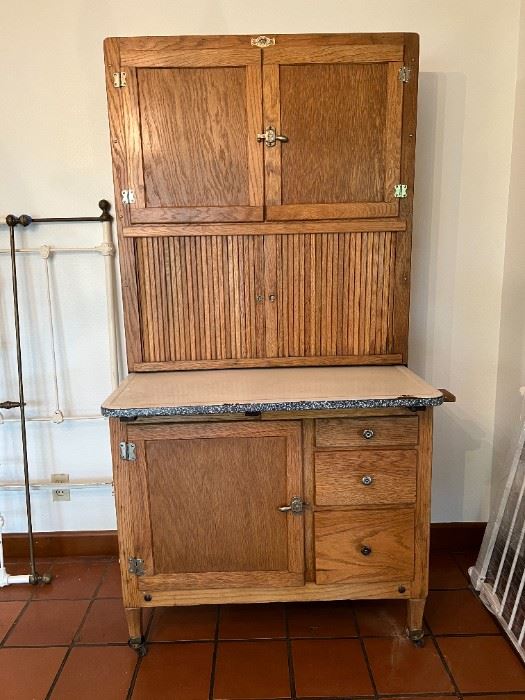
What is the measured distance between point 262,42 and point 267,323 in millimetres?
837

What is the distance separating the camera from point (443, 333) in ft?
6.72

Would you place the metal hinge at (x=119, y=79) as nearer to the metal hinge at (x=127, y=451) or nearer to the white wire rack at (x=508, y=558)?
the metal hinge at (x=127, y=451)

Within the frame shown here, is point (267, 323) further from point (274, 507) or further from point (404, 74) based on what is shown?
point (404, 74)

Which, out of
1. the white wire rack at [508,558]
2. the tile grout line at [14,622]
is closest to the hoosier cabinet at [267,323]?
the white wire rack at [508,558]

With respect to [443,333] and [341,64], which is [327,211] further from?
[443,333]

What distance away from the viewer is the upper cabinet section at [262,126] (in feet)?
5.33

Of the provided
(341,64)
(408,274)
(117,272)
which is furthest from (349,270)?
(117,272)

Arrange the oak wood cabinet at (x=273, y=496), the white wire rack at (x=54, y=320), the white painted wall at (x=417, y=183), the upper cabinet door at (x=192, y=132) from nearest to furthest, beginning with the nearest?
the oak wood cabinet at (x=273, y=496)
the upper cabinet door at (x=192, y=132)
the white painted wall at (x=417, y=183)
the white wire rack at (x=54, y=320)

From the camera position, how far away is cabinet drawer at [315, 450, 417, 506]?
1.53 metres

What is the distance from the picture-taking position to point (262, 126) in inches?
65.5

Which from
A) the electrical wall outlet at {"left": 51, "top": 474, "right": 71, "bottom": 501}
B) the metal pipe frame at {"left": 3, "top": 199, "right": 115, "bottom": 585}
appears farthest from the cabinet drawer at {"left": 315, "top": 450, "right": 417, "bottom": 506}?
the electrical wall outlet at {"left": 51, "top": 474, "right": 71, "bottom": 501}

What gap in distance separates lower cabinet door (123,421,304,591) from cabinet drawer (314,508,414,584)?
7 centimetres

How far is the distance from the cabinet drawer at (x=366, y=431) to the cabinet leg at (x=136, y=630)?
2.47ft

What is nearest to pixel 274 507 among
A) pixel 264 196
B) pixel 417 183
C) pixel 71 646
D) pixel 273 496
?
pixel 273 496
